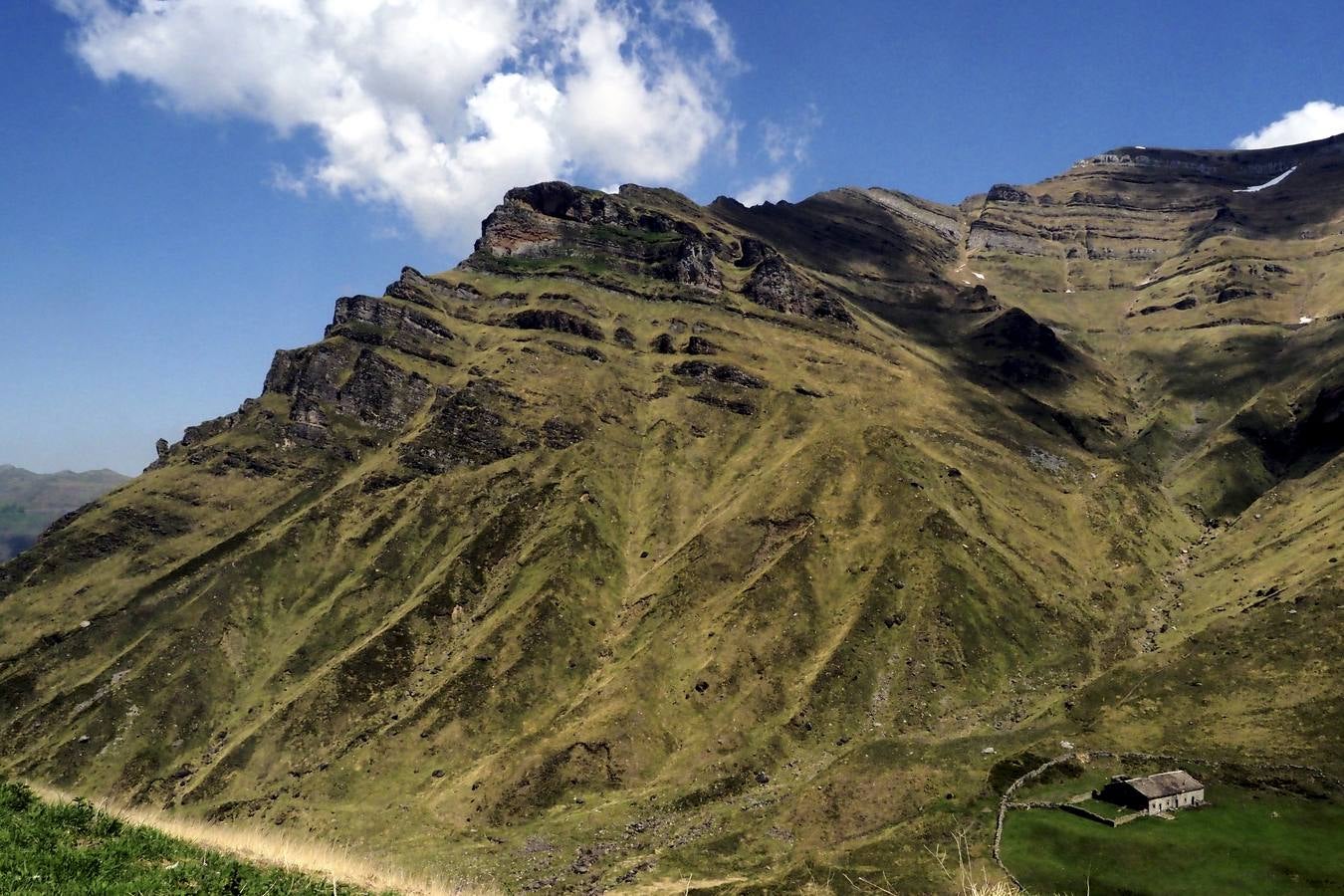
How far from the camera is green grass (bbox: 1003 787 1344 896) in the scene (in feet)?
212

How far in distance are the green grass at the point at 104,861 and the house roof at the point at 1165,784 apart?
288 feet

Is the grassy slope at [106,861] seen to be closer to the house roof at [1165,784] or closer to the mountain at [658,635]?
the mountain at [658,635]

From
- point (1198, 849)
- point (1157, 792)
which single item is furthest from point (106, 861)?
point (1157, 792)

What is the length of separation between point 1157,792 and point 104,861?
305ft

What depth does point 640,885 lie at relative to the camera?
86.2 meters

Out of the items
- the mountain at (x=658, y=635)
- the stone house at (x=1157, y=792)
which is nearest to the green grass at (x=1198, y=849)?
the stone house at (x=1157, y=792)

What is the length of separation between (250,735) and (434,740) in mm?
31639

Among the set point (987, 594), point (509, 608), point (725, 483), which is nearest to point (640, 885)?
point (509, 608)

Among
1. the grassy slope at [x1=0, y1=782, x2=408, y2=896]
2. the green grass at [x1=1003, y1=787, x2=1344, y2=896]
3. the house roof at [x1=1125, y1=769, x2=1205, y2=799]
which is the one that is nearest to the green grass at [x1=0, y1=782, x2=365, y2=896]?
the grassy slope at [x1=0, y1=782, x2=408, y2=896]

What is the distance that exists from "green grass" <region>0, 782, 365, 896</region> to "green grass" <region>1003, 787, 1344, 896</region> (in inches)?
2630

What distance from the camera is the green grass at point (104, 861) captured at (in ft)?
53.2

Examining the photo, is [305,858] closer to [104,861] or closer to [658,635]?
[104,861]

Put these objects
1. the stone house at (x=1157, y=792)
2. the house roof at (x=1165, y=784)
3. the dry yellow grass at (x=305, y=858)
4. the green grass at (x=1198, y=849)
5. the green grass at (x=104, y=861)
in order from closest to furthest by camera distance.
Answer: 1. the green grass at (x=104, y=861)
2. the dry yellow grass at (x=305, y=858)
3. the green grass at (x=1198, y=849)
4. the stone house at (x=1157, y=792)
5. the house roof at (x=1165, y=784)

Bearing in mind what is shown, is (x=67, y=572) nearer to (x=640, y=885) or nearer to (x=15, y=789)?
(x=640, y=885)
